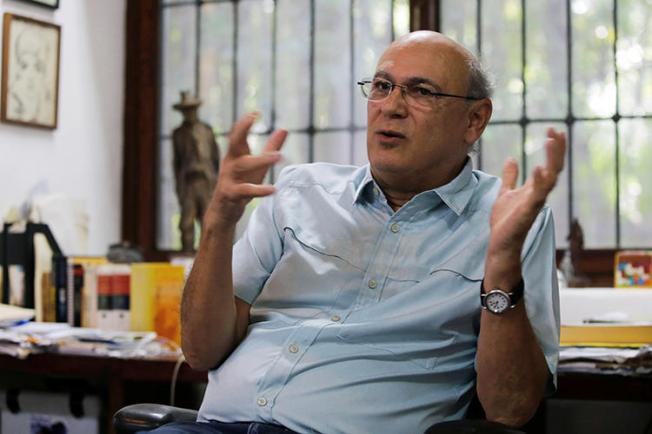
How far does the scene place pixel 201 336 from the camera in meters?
1.71

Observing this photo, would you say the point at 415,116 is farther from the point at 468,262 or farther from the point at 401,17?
the point at 401,17

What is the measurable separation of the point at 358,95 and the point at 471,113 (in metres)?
1.49

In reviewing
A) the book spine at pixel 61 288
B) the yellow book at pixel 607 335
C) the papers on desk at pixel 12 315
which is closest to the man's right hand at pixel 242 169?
the yellow book at pixel 607 335

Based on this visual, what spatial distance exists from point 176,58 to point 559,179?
151cm

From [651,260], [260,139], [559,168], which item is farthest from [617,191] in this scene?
[559,168]

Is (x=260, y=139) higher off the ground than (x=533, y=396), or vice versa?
(x=260, y=139)

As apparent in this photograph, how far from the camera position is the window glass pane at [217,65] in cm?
351

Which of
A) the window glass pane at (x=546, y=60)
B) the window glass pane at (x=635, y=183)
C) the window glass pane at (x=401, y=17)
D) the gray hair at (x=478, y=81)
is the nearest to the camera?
the gray hair at (x=478, y=81)

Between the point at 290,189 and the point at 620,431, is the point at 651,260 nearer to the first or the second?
the point at 620,431

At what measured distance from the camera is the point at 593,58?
119 inches

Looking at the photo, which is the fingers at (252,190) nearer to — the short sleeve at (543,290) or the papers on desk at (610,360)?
the short sleeve at (543,290)

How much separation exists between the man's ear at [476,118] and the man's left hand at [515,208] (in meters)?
0.34

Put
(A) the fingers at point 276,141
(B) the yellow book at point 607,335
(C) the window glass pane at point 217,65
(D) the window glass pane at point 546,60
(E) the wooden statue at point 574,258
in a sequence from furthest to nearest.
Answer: (C) the window glass pane at point 217,65 < (D) the window glass pane at point 546,60 < (E) the wooden statue at point 574,258 < (B) the yellow book at point 607,335 < (A) the fingers at point 276,141

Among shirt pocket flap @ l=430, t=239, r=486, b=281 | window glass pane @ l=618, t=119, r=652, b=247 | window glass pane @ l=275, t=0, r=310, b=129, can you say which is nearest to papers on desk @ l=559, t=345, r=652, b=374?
shirt pocket flap @ l=430, t=239, r=486, b=281
